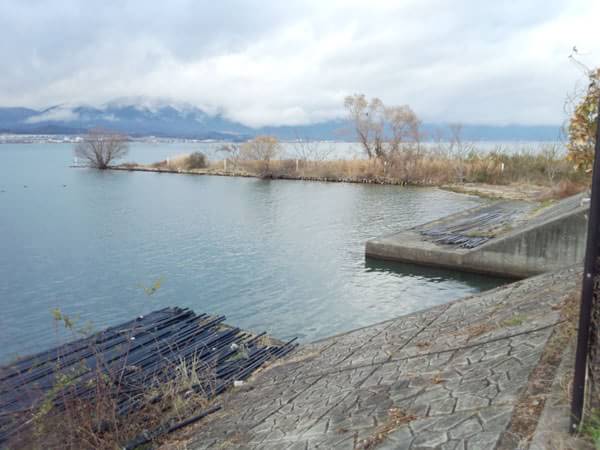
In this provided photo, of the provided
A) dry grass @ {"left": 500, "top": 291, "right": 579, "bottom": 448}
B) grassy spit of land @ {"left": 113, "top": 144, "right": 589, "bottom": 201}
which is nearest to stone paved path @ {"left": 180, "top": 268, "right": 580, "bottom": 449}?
dry grass @ {"left": 500, "top": 291, "right": 579, "bottom": 448}

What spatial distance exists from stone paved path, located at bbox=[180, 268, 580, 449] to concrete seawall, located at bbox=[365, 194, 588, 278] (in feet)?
17.6

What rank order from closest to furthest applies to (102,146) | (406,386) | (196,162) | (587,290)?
(587,290) < (406,386) < (196,162) < (102,146)

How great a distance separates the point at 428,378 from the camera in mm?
5605

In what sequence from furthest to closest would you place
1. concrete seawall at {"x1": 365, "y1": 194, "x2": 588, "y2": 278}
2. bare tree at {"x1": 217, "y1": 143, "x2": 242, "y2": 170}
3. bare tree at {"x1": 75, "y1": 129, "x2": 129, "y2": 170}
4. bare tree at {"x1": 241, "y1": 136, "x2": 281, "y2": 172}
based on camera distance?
bare tree at {"x1": 75, "y1": 129, "x2": 129, "y2": 170}
bare tree at {"x1": 217, "y1": 143, "x2": 242, "y2": 170}
bare tree at {"x1": 241, "y1": 136, "x2": 281, "y2": 172}
concrete seawall at {"x1": 365, "y1": 194, "x2": 588, "y2": 278}

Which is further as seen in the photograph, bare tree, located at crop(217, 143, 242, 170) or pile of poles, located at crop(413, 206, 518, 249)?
bare tree, located at crop(217, 143, 242, 170)

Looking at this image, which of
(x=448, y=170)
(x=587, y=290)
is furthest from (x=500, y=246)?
(x=448, y=170)

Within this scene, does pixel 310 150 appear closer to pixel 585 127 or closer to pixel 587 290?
pixel 585 127

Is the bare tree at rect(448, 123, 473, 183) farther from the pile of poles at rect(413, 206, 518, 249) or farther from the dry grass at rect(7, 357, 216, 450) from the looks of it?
the dry grass at rect(7, 357, 216, 450)

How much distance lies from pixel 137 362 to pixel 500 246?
1083 cm

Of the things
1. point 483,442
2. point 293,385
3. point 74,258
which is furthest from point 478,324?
point 74,258

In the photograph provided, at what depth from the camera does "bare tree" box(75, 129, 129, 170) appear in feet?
204

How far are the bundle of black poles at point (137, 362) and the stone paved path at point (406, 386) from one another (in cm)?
66

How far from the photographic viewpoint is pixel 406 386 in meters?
5.61

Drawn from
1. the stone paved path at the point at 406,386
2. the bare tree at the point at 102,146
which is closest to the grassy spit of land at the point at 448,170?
the bare tree at the point at 102,146
